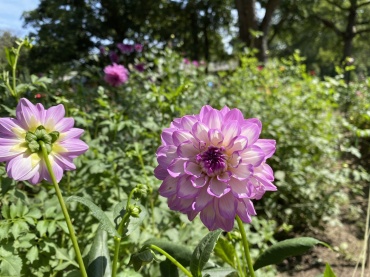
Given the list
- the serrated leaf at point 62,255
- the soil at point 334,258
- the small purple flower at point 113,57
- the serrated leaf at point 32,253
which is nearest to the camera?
the serrated leaf at point 32,253

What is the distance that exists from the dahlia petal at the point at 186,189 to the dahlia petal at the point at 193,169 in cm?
1

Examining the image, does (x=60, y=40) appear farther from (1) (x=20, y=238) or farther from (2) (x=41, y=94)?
(1) (x=20, y=238)

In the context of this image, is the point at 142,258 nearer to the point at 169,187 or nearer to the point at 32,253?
the point at 169,187

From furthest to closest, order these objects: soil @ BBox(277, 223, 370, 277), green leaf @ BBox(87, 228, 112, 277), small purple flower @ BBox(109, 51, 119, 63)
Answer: small purple flower @ BBox(109, 51, 119, 63) < soil @ BBox(277, 223, 370, 277) < green leaf @ BBox(87, 228, 112, 277)

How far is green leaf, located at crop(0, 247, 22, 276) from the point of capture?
938 millimetres

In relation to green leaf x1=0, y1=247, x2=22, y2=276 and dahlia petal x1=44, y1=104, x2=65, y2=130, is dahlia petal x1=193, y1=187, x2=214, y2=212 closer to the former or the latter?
dahlia petal x1=44, y1=104, x2=65, y2=130

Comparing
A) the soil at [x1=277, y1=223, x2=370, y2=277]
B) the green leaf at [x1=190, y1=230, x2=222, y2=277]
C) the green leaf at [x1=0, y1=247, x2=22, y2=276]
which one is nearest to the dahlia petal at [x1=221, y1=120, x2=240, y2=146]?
the green leaf at [x1=190, y1=230, x2=222, y2=277]

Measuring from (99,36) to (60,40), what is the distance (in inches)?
92.2

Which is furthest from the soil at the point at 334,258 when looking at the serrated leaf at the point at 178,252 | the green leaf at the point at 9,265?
the green leaf at the point at 9,265

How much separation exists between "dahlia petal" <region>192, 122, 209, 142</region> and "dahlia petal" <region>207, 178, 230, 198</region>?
8cm

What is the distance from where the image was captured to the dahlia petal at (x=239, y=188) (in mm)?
643

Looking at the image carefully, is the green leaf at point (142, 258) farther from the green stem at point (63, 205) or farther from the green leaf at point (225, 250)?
the green leaf at point (225, 250)

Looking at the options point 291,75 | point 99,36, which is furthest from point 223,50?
point 291,75

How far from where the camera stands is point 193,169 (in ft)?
2.22
